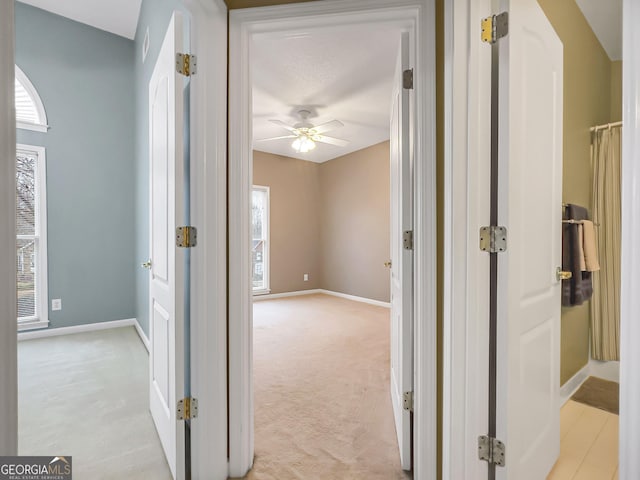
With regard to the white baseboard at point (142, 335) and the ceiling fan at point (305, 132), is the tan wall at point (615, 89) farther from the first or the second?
the white baseboard at point (142, 335)

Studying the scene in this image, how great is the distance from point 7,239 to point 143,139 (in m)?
3.32

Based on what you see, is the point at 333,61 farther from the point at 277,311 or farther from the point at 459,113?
the point at 277,311

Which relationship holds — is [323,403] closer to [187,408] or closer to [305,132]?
[187,408]

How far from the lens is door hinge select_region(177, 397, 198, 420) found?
4.72 ft

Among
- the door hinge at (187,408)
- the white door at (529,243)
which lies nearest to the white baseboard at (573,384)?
the white door at (529,243)

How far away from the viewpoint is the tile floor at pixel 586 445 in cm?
157

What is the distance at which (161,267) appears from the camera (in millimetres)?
1701

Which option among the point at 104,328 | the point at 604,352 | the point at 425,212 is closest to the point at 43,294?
the point at 104,328

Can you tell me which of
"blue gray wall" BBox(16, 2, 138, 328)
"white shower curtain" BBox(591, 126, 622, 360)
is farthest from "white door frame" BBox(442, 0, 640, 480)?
"blue gray wall" BBox(16, 2, 138, 328)

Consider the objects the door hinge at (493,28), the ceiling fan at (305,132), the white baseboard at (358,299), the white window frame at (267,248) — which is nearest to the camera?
the door hinge at (493,28)

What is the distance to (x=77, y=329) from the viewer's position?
379 cm

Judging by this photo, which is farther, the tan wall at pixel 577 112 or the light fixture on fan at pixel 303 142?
the light fixture on fan at pixel 303 142

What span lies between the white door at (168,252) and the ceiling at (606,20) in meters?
2.65

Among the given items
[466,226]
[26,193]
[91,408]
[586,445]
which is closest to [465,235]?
[466,226]
